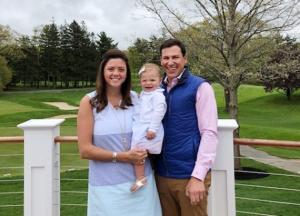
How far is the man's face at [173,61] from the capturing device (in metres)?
2.42

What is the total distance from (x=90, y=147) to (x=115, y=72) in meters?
0.42

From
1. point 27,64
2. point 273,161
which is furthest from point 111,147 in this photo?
point 27,64

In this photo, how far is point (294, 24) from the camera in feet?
33.9

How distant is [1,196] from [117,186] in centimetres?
629

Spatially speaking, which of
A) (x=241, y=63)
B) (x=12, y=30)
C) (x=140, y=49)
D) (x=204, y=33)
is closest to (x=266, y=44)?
(x=241, y=63)

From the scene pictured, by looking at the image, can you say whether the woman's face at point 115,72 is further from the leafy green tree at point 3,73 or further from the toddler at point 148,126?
the leafy green tree at point 3,73

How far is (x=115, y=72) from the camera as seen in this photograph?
2391 millimetres

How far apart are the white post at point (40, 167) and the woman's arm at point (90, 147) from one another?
0.65 meters

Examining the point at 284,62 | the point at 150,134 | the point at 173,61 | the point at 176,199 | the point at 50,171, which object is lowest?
the point at 176,199

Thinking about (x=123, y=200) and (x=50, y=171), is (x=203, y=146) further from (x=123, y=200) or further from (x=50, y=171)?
(x=50, y=171)

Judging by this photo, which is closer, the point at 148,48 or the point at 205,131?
the point at 205,131

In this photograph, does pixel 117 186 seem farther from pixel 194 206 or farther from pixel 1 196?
pixel 1 196

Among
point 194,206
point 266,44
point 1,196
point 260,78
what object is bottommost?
point 1,196

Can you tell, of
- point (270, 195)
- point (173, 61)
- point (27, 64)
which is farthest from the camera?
point (27, 64)
